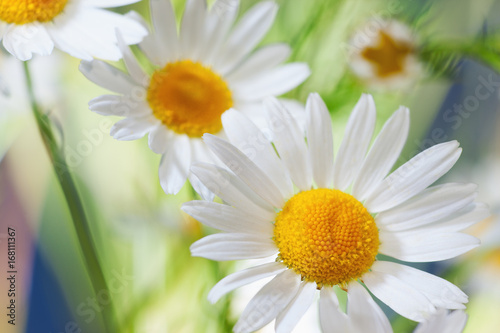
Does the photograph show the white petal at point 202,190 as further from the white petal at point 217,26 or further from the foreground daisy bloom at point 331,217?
the white petal at point 217,26

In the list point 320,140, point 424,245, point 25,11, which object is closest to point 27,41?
point 25,11

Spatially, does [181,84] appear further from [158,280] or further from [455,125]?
[455,125]

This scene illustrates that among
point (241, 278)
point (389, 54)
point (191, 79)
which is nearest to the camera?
point (241, 278)

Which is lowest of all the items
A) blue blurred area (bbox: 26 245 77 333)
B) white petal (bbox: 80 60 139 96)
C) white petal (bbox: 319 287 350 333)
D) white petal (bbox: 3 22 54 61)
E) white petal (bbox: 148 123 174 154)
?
blue blurred area (bbox: 26 245 77 333)

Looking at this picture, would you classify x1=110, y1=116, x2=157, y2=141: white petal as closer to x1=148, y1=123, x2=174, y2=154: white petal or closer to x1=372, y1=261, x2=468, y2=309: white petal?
x1=148, y1=123, x2=174, y2=154: white petal

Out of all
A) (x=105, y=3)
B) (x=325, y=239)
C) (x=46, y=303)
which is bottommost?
(x=46, y=303)

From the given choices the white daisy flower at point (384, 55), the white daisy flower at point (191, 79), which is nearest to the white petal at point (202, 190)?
the white daisy flower at point (191, 79)

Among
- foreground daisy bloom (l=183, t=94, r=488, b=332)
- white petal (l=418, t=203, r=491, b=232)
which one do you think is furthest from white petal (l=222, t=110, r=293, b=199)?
white petal (l=418, t=203, r=491, b=232)

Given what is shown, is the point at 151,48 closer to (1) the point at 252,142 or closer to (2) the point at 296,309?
(1) the point at 252,142
